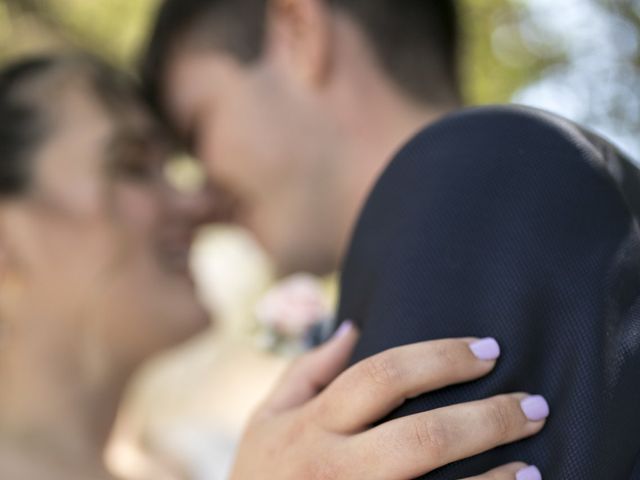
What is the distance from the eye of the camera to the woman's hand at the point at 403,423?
1.03 m

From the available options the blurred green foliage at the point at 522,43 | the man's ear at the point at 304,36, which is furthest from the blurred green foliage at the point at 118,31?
the man's ear at the point at 304,36

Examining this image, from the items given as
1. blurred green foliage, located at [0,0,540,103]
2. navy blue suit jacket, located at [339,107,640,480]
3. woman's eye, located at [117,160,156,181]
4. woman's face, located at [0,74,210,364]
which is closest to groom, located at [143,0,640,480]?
navy blue suit jacket, located at [339,107,640,480]

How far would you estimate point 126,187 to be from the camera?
2.72 meters

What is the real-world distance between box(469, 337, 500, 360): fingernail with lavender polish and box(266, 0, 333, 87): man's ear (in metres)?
1.42

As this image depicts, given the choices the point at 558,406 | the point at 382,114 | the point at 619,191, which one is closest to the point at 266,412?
the point at 558,406

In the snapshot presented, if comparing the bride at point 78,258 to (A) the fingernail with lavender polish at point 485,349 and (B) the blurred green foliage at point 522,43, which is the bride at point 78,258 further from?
(B) the blurred green foliage at point 522,43

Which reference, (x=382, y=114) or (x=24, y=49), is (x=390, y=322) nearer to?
(x=382, y=114)

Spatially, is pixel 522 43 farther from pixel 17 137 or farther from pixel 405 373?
pixel 405 373

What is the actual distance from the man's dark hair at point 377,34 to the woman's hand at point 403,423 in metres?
1.42

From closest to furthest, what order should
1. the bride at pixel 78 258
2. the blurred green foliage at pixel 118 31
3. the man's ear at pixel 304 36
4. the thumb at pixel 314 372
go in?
the thumb at pixel 314 372 < the man's ear at pixel 304 36 < the bride at pixel 78 258 < the blurred green foliage at pixel 118 31

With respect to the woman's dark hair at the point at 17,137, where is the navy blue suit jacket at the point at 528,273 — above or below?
below

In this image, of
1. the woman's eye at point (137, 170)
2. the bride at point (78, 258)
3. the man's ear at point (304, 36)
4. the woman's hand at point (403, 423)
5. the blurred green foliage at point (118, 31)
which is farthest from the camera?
the blurred green foliage at point (118, 31)

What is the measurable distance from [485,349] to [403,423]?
0.14 m

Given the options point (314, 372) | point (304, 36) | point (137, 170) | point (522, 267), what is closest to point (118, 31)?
point (137, 170)
